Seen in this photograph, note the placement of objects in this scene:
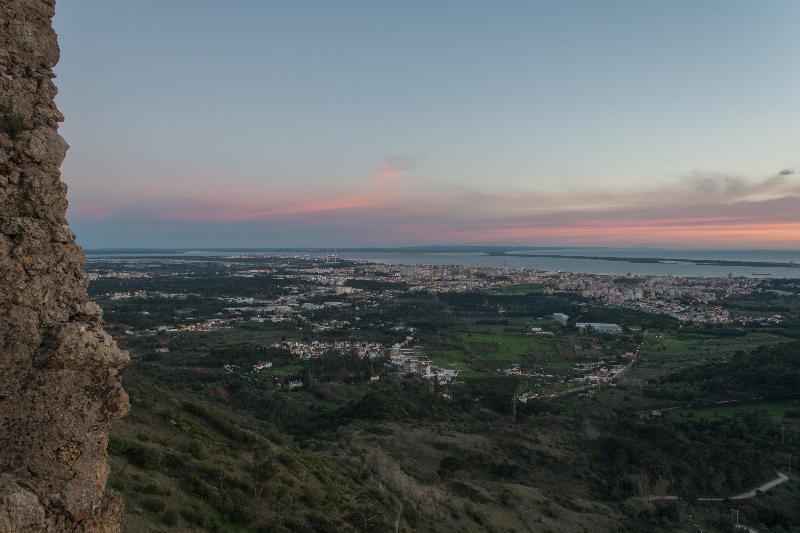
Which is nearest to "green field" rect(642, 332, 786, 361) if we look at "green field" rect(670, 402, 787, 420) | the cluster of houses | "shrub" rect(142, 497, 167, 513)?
"green field" rect(670, 402, 787, 420)

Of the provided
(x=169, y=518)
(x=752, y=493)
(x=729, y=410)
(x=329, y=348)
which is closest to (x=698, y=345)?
(x=729, y=410)

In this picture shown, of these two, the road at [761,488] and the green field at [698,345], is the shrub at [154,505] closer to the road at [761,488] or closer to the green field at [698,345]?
the road at [761,488]

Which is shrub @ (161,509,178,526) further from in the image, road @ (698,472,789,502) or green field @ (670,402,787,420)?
green field @ (670,402,787,420)

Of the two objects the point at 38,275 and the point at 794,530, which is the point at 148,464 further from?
A: the point at 794,530

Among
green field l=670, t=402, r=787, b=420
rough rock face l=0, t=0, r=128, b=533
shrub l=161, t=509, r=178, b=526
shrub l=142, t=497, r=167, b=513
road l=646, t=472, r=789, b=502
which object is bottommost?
road l=646, t=472, r=789, b=502

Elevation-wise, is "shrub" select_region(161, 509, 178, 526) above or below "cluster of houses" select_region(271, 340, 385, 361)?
above

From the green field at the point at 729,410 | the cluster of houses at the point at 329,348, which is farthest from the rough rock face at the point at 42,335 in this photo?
the cluster of houses at the point at 329,348

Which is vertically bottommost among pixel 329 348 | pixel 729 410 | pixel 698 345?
pixel 329 348

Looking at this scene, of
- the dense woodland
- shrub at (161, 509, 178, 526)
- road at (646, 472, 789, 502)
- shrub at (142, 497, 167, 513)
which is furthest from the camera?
road at (646, 472, 789, 502)

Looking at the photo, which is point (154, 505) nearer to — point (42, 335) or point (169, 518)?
point (169, 518)
